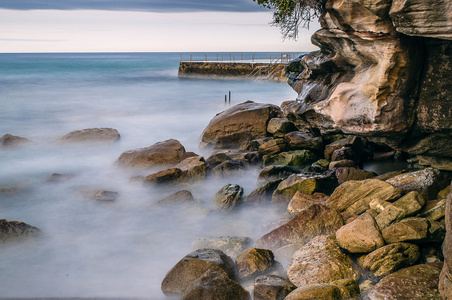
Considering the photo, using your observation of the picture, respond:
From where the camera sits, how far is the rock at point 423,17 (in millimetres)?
5645

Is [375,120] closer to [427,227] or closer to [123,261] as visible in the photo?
[427,227]

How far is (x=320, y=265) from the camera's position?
6.52 m

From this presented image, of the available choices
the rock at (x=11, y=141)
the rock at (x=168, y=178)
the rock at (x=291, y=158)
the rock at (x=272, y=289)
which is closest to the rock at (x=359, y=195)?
the rock at (x=272, y=289)

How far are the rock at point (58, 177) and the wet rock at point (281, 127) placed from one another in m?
6.74

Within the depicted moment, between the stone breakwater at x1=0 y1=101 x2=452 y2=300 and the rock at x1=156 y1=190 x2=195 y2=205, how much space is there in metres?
0.02

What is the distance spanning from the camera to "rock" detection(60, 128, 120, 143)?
17734 mm

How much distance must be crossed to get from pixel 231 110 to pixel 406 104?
31.9 ft

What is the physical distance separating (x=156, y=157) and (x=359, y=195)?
7.31 metres

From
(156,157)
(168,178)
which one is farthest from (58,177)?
(168,178)

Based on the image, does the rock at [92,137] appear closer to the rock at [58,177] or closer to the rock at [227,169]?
the rock at [58,177]

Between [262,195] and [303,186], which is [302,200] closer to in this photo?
[303,186]

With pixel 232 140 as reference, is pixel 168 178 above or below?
below

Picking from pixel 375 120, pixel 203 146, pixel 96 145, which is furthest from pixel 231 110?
pixel 375 120

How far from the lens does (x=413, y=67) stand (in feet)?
24.5
